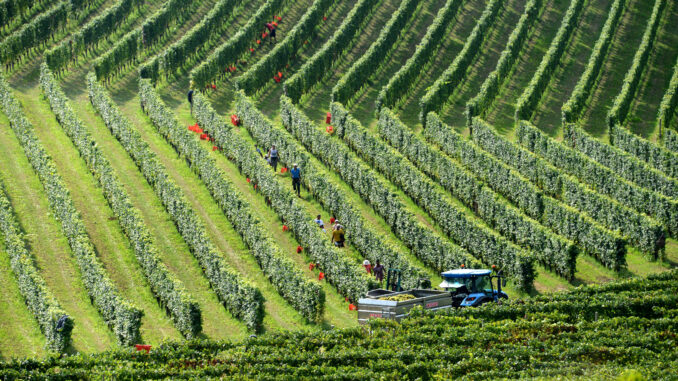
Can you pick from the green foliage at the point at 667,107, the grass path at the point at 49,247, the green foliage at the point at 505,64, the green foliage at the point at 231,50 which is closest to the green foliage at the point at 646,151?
the green foliage at the point at 667,107

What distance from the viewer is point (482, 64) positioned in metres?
62.1

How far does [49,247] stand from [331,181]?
521 inches

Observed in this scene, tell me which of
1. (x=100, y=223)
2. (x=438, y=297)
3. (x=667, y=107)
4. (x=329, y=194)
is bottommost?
(x=438, y=297)

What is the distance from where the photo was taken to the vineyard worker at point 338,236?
38.3 meters

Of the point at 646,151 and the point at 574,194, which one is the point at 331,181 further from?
the point at 646,151

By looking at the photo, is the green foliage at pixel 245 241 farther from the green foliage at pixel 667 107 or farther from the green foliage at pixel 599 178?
the green foliage at pixel 667 107

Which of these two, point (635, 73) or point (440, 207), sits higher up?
point (635, 73)

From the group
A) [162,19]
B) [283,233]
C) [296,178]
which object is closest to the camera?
[283,233]

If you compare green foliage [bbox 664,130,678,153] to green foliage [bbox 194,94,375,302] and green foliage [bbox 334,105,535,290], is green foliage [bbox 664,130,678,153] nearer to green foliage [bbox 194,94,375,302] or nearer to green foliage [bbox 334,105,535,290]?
green foliage [bbox 334,105,535,290]

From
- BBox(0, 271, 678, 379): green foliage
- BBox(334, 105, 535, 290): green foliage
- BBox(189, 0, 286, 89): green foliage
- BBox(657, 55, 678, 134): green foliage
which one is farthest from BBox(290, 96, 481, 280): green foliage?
BBox(657, 55, 678, 134): green foliage

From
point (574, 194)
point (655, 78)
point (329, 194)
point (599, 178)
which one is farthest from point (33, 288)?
point (655, 78)

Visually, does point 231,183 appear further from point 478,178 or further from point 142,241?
point 478,178

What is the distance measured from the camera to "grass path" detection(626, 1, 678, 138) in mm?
55000

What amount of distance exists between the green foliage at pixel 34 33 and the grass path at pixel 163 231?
7.42 m
